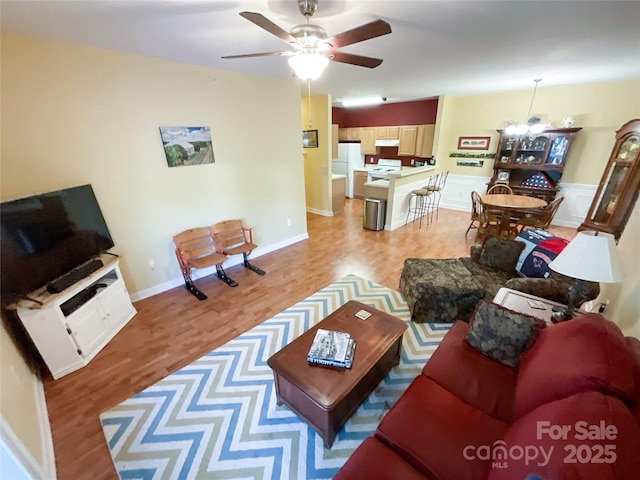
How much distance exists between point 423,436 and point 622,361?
2.89ft

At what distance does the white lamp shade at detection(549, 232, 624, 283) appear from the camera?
57.4 inches

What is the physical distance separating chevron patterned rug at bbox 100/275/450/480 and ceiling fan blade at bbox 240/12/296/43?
7.54 feet

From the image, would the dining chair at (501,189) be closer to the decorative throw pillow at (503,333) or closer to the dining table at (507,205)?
the dining table at (507,205)

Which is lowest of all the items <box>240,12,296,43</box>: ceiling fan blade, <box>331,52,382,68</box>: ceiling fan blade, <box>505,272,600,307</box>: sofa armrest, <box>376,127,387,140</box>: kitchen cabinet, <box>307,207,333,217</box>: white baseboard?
<box>307,207,333,217</box>: white baseboard

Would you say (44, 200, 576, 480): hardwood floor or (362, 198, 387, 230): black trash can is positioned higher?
(362, 198, 387, 230): black trash can

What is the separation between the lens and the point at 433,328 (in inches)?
101

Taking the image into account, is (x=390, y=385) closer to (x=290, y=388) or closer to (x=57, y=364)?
Result: (x=290, y=388)

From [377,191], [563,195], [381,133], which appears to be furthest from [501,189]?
[381,133]

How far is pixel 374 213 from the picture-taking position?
16.5 feet

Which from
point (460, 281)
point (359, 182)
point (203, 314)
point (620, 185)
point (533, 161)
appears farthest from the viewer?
point (359, 182)

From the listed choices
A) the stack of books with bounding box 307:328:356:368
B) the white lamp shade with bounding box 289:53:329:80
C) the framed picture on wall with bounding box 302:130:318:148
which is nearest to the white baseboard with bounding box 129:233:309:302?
the framed picture on wall with bounding box 302:130:318:148

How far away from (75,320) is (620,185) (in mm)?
6318

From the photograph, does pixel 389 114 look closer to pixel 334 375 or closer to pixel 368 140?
pixel 368 140

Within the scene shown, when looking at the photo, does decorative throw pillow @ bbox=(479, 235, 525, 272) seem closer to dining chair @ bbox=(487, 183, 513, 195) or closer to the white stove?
dining chair @ bbox=(487, 183, 513, 195)
